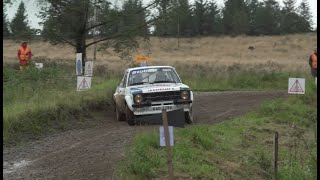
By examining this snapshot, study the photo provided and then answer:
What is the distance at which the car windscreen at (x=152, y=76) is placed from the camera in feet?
46.1

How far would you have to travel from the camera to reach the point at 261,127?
13617 mm

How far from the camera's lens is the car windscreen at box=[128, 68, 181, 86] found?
14062mm

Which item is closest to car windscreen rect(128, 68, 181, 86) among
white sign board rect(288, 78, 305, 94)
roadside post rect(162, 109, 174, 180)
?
white sign board rect(288, 78, 305, 94)

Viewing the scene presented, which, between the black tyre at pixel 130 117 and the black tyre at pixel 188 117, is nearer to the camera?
the black tyre at pixel 130 117

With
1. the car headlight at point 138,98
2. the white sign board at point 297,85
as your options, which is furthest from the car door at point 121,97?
the white sign board at point 297,85

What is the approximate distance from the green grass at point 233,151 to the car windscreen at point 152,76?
1917 mm

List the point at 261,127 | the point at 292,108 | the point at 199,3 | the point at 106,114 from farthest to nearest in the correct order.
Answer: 1. the point at 199,3
2. the point at 292,108
3. the point at 106,114
4. the point at 261,127

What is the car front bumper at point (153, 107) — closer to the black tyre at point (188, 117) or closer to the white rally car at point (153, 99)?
the white rally car at point (153, 99)

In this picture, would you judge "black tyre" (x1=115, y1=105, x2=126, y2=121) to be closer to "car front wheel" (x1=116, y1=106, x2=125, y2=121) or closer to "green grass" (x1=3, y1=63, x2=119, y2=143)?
"car front wheel" (x1=116, y1=106, x2=125, y2=121)

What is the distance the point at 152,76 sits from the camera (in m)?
14.1

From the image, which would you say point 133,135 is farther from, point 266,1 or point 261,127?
point 266,1

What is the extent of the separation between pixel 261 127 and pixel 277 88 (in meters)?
12.9

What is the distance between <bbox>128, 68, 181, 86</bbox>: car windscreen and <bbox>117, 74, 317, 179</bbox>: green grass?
1917 mm

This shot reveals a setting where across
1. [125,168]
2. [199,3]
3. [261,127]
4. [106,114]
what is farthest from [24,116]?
[199,3]
